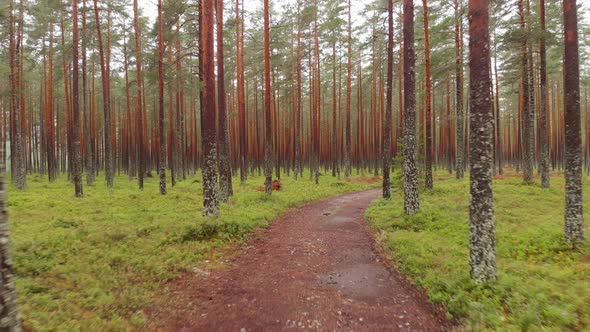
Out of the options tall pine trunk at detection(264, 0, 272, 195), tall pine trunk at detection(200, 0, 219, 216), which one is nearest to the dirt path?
tall pine trunk at detection(200, 0, 219, 216)

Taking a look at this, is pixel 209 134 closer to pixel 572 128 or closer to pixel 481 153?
pixel 481 153

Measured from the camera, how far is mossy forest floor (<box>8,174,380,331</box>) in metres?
4.47

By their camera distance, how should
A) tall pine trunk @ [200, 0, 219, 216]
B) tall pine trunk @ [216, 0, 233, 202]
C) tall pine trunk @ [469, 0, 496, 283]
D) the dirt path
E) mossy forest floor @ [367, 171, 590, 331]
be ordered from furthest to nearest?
1. tall pine trunk @ [216, 0, 233, 202]
2. tall pine trunk @ [200, 0, 219, 216]
3. tall pine trunk @ [469, 0, 496, 283]
4. the dirt path
5. mossy forest floor @ [367, 171, 590, 331]

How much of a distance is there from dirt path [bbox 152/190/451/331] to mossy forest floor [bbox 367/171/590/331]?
497mm

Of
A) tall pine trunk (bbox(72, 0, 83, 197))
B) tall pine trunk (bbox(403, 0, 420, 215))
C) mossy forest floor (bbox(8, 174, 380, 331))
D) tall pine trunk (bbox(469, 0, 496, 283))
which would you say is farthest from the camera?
tall pine trunk (bbox(72, 0, 83, 197))

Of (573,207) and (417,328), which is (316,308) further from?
(573,207)

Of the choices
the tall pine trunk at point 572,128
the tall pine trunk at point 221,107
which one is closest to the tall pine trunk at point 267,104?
the tall pine trunk at point 221,107

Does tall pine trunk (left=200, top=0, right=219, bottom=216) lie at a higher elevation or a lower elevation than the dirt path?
higher

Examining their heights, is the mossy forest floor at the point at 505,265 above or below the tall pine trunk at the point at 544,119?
below

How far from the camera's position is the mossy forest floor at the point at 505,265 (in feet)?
14.1

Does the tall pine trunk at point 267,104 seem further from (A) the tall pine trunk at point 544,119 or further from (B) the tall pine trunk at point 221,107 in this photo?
(A) the tall pine trunk at point 544,119

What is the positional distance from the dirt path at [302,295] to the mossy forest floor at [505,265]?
1.63 feet

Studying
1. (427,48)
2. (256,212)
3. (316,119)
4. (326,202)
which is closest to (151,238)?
(256,212)

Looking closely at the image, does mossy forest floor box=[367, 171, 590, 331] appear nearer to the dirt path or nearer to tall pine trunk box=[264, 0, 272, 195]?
the dirt path
